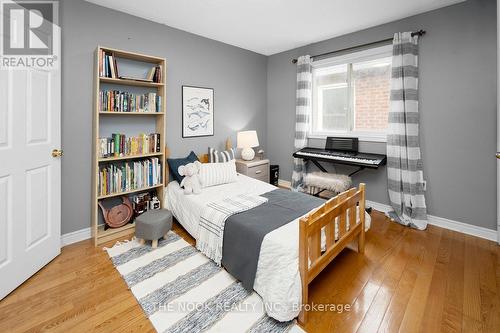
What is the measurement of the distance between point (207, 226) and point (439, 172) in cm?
283

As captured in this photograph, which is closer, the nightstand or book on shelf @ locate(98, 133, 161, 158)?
book on shelf @ locate(98, 133, 161, 158)

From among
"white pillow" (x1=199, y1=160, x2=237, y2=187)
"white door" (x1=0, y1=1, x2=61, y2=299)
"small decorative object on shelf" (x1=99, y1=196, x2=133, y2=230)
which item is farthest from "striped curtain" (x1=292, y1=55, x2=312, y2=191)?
"white door" (x1=0, y1=1, x2=61, y2=299)

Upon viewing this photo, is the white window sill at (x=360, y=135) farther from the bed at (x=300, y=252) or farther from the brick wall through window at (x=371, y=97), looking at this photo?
the bed at (x=300, y=252)

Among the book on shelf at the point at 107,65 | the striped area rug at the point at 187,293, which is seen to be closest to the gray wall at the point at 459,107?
the striped area rug at the point at 187,293

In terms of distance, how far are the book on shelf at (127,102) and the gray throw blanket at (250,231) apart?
174cm

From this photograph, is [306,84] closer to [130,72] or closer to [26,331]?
[130,72]

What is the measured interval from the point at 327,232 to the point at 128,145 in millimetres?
2292

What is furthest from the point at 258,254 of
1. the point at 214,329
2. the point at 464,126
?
the point at 464,126

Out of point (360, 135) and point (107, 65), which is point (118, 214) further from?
point (360, 135)

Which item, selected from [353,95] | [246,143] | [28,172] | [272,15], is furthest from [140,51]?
[353,95]

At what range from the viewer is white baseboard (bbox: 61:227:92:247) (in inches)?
98.1

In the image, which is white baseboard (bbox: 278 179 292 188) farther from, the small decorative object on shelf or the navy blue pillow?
the small decorative object on shelf

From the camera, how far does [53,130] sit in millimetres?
2152

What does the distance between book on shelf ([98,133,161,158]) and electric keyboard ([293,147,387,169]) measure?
2189 mm
